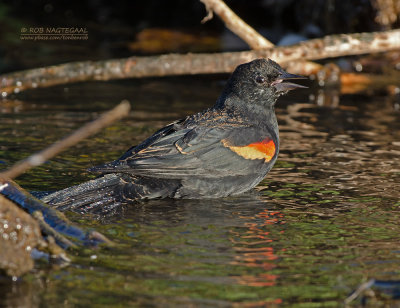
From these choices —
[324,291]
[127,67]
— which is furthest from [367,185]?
[127,67]

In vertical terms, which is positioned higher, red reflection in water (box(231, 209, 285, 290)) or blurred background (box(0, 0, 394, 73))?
blurred background (box(0, 0, 394, 73))

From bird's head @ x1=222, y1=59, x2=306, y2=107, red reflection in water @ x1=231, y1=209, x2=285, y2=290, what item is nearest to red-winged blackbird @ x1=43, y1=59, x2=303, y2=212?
bird's head @ x1=222, y1=59, x2=306, y2=107

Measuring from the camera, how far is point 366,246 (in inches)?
184

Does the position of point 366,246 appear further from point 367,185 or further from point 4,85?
point 4,85

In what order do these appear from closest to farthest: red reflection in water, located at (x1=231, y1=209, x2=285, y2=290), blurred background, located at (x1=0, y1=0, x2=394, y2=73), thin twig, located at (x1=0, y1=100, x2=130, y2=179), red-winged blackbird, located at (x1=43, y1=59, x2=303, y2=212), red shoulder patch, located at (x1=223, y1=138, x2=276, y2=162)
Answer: thin twig, located at (x1=0, y1=100, x2=130, y2=179), red reflection in water, located at (x1=231, y1=209, x2=285, y2=290), red-winged blackbird, located at (x1=43, y1=59, x2=303, y2=212), red shoulder patch, located at (x1=223, y1=138, x2=276, y2=162), blurred background, located at (x1=0, y1=0, x2=394, y2=73)

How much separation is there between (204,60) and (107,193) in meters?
3.29

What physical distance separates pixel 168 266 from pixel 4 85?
5.07 meters

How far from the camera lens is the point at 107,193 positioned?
18.0 feet

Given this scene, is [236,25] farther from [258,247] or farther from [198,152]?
[258,247]

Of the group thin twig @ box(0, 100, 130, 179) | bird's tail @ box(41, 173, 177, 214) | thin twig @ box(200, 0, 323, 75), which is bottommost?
bird's tail @ box(41, 173, 177, 214)

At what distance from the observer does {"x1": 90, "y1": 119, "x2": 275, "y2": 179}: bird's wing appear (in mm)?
5477

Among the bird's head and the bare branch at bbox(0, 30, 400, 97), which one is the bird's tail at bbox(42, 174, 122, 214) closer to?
the bird's head

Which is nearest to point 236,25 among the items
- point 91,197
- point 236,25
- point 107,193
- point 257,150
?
point 236,25

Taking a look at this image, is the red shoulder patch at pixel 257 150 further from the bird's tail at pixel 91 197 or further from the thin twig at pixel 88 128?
the thin twig at pixel 88 128
